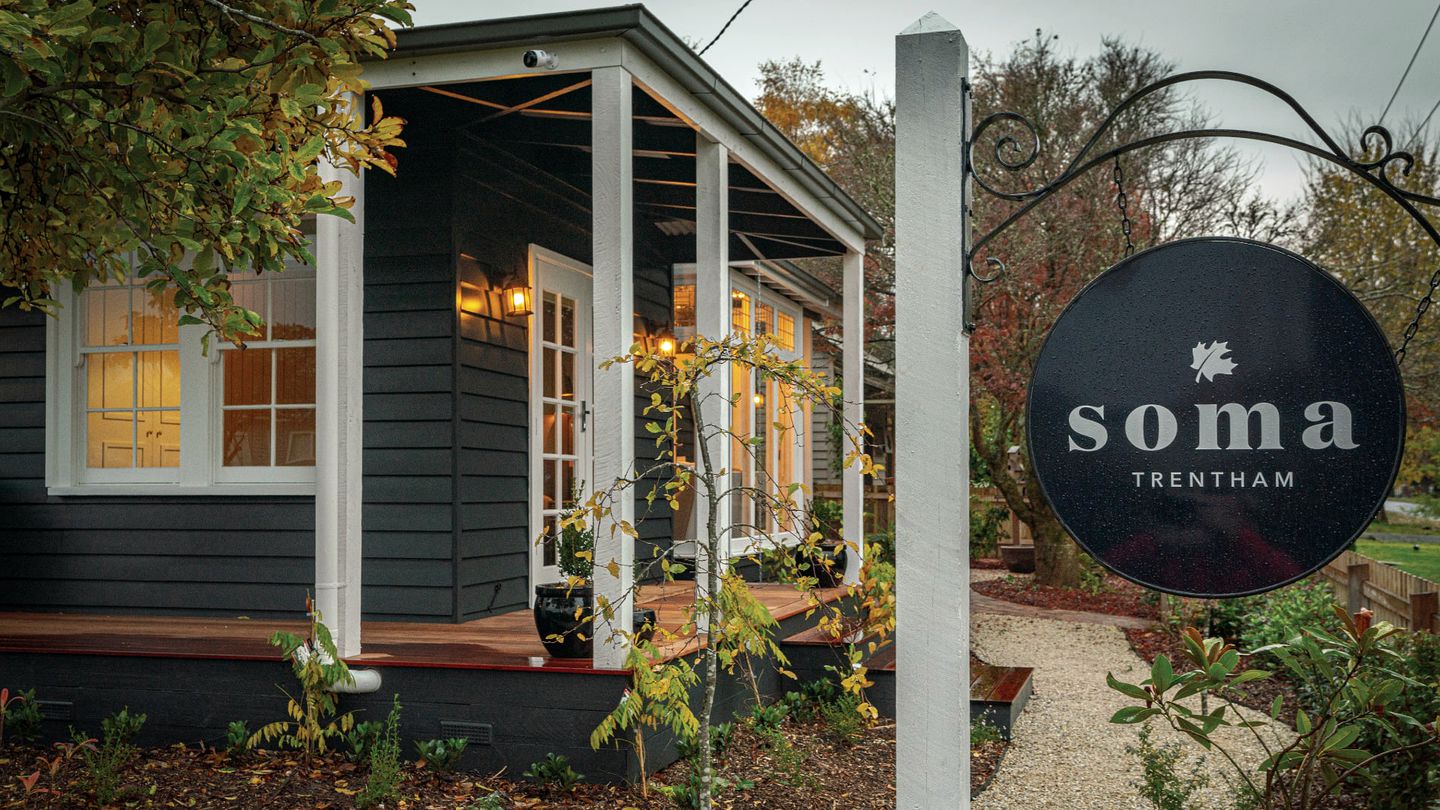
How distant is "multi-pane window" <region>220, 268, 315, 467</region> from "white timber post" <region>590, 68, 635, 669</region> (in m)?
2.48

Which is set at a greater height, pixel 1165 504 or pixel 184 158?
pixel 184 158

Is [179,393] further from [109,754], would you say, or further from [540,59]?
[540,59]

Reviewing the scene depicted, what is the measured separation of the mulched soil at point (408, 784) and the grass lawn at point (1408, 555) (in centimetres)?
1380

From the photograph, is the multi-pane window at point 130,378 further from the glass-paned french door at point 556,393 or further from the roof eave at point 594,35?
the roof eave at point 594,35

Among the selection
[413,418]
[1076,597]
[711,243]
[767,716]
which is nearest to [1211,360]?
[711,243]

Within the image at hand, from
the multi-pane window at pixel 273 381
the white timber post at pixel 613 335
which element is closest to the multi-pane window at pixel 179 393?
the multi-pane window at pixel 273 381

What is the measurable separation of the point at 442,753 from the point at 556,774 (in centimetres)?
48

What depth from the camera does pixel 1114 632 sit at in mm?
10258

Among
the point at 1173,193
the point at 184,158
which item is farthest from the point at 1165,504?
the point at 1173,193

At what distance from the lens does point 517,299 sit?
21.9 feet

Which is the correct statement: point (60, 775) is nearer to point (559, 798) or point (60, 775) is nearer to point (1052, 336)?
point (559, 798)

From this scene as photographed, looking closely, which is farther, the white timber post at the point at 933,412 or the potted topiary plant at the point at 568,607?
the potted topiary plant at the point at 568,607

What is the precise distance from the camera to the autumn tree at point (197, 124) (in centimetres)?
298

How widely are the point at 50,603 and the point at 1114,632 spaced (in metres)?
8.27
